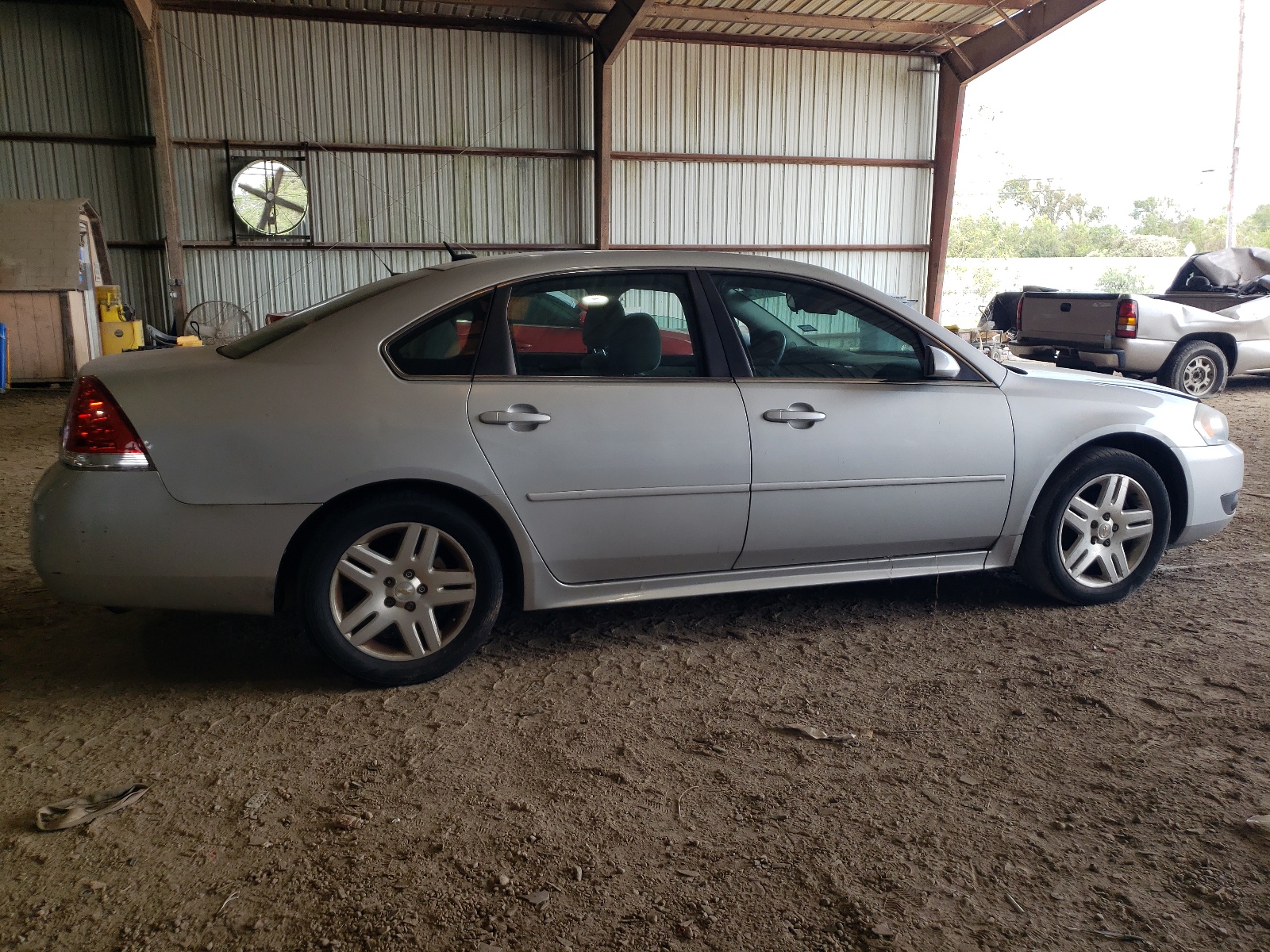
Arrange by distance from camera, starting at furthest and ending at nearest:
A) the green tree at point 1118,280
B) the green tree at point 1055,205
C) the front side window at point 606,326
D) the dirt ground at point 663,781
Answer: the green tree at point 1055,205
the green tree at point 1118,280
the front side window at point 606,326
the dirt ground at point 663,781

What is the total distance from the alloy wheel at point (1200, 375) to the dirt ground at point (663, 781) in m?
8.24

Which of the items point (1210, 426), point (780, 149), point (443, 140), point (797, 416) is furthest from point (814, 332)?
point (780, 149)

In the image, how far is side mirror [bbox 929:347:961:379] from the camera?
11.6 ft

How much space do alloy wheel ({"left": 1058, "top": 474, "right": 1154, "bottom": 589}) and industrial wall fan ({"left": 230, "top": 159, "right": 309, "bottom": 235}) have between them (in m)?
13.6

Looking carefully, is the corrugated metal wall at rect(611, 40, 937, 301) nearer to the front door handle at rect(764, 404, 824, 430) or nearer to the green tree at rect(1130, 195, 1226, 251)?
the front door handle at rect(764, 404, 824, 430)

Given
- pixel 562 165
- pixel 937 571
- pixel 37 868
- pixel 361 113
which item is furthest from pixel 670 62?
pixel 37 868

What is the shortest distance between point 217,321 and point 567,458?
43.1 feet

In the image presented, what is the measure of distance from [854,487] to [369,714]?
5.98ft

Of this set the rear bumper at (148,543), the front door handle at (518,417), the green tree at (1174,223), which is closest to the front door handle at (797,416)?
the front door handle at (518,417)

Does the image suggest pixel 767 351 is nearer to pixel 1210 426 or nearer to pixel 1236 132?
pixel 1210 426

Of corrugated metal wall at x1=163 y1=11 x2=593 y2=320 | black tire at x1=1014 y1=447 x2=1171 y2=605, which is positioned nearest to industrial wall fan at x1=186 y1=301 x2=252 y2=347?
corrugated metal wall at x1=163 y1=11 x2=593 y2=320

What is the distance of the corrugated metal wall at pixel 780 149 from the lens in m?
16.3

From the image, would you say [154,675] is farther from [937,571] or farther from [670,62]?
[670,62]

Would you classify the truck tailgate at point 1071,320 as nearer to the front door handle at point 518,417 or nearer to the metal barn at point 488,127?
the metal barn at point 488,127
